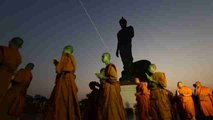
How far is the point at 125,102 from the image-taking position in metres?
9.46

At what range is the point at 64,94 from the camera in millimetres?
5652

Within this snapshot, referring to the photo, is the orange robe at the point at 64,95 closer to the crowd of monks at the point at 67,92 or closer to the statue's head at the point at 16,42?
the crowd of monks at the point at 67,92

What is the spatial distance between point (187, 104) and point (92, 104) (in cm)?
426

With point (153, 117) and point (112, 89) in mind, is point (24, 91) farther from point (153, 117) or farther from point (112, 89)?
point (153, 117)

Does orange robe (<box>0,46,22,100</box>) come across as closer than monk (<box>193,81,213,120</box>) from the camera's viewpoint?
Yes

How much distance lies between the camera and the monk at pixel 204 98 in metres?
9.78

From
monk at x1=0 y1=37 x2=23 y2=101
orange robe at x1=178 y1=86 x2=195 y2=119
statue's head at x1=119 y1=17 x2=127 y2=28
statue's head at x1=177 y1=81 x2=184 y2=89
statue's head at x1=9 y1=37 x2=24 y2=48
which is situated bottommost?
orange robe at x1=178 y1=86 x2=195 y2=119

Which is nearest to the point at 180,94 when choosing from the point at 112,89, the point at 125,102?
the point at 125,102

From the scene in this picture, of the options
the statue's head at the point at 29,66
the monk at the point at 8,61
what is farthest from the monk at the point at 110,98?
the monk at the point at 8,61

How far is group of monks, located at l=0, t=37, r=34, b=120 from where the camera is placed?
5.84m

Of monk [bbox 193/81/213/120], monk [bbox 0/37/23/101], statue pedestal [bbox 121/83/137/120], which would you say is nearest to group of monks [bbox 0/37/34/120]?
monk [bbox 0/37/23/101]

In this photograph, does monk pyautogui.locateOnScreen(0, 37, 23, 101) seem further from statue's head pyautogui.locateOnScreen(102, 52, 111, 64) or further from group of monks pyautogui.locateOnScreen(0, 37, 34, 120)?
statue's head pyautogui.locateOnScreen(102, 52, 111, 64)

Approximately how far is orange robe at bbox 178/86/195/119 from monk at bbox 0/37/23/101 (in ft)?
22.1

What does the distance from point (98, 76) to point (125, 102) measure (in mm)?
3422
